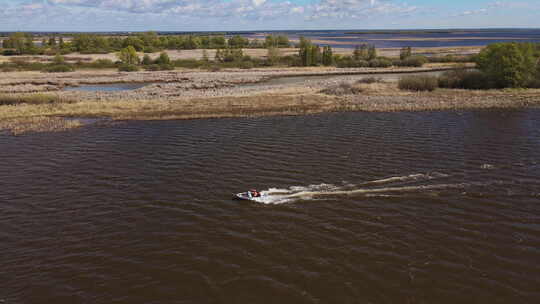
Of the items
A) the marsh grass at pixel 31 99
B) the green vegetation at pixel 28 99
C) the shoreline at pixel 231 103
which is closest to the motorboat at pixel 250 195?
the shoreline at pixel 231 103

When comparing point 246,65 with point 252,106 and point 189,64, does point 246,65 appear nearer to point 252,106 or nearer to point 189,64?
point 189,64

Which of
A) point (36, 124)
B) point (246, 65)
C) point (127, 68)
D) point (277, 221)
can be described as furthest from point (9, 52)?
point (277, 221)

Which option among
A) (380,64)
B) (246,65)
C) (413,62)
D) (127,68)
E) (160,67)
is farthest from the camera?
(246,65)

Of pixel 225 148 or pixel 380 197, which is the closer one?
pixel 380 197

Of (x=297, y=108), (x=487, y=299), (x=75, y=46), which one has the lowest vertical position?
(x=487, y=299)

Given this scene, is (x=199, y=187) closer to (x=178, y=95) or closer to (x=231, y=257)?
(x=231, y=257)

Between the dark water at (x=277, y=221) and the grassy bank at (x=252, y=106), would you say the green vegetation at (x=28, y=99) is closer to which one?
the grassy bank at (x=252, y=106)

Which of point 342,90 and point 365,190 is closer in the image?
point 365,190

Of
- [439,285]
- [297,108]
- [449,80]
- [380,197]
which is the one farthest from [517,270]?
[449,80]
